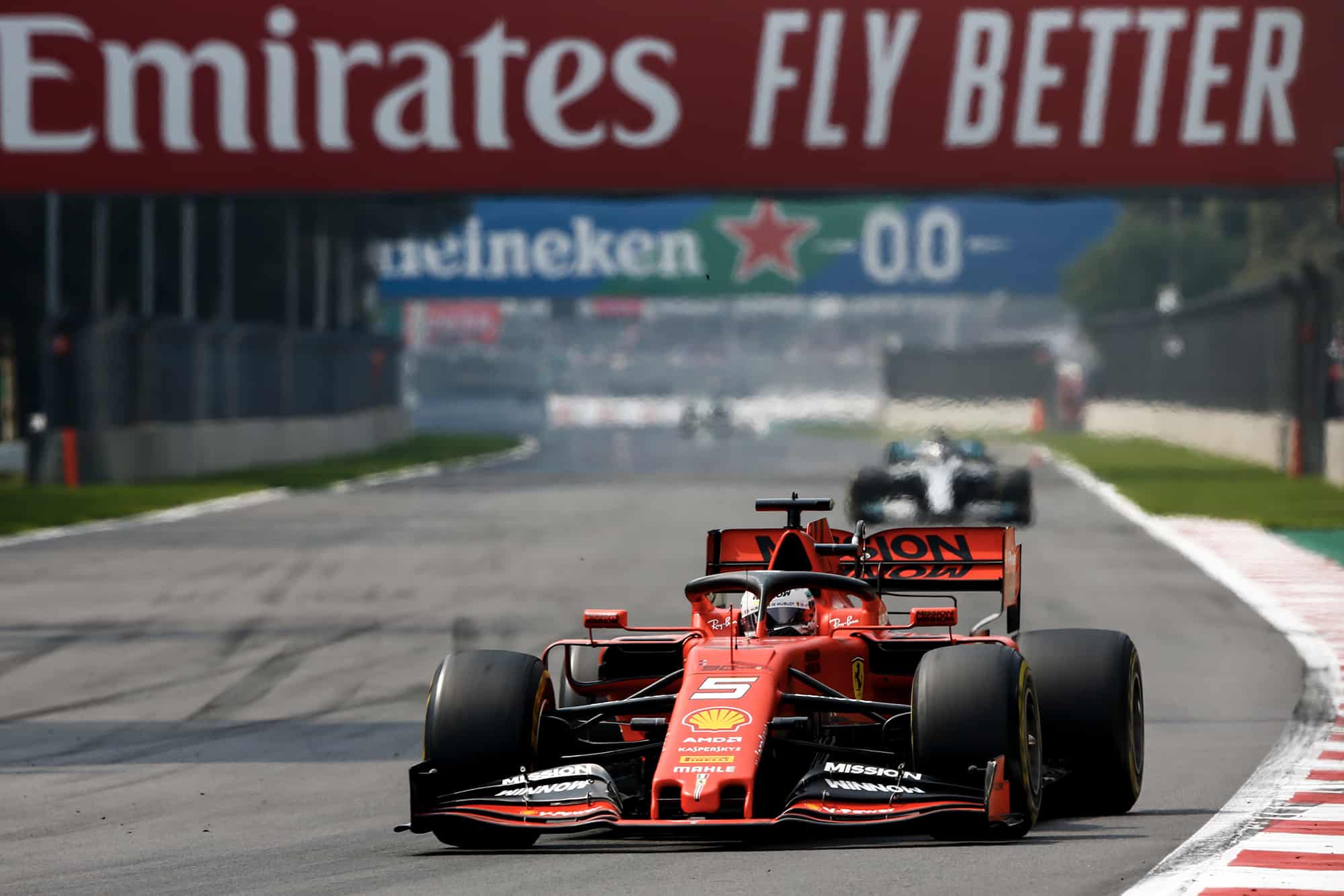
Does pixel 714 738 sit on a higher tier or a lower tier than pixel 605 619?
lower

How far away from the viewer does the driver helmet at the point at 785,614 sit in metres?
10.4

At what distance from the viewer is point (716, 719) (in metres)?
9.14

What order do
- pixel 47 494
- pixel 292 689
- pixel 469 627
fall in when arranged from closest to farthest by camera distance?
pixel 292 689, pixel 469 627, pixel 47 494

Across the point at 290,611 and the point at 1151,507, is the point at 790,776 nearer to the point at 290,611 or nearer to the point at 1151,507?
the point at 290,611

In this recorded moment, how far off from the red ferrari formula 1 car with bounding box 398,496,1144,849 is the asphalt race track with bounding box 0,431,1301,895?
7.1 inches

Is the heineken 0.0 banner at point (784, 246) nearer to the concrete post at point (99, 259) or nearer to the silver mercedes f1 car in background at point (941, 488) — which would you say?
the concrete post at point (99, 259)

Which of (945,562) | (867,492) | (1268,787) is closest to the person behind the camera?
(1268,787)

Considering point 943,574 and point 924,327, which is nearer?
point 943,574

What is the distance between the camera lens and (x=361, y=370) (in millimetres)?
66500

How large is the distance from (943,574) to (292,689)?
4.94m

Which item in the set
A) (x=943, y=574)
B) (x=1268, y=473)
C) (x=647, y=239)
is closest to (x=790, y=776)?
(x=943, y=574)

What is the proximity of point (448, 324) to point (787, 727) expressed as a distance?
113 m

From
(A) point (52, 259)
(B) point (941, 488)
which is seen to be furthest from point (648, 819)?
(A) point (52, 259)

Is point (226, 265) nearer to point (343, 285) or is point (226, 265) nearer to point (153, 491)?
point (153, 491)
